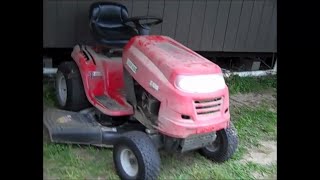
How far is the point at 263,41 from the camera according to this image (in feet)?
17.5

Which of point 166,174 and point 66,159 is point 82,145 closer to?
point 66,159

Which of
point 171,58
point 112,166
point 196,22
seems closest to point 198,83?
point 171,58

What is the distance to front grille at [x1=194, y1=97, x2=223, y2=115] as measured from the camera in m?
2.24

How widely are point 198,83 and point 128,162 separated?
0.66 meters

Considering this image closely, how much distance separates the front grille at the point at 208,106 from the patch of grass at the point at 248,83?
85.6 inches

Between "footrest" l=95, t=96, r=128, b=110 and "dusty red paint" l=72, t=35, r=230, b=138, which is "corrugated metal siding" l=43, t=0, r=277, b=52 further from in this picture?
"dusty red paint" l=72, t=35, r=230, b=138

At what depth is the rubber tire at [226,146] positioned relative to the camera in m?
2.62

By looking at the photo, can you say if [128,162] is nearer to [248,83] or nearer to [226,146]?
[226,146]

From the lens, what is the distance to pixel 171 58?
2.38m

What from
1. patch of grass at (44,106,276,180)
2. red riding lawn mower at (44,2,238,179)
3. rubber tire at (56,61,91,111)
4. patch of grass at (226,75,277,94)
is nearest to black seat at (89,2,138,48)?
red riding lawn mower at (44,2,238,179)

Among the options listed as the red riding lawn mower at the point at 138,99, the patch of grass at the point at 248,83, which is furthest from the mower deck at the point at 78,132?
the patch of grass at the point at 248,83

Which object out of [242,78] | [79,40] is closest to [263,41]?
[242,78]

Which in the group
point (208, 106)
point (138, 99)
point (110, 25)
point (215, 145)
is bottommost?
point (215, 145)

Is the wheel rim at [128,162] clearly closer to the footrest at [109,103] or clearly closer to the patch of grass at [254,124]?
the footrest at [109,103]
